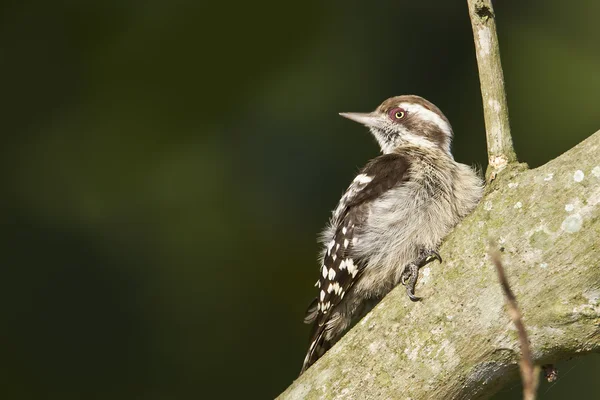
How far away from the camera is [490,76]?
287 cm

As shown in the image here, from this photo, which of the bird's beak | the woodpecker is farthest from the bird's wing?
the bird's beak

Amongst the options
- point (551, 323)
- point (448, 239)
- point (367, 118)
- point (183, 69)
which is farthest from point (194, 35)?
point (551, 323)

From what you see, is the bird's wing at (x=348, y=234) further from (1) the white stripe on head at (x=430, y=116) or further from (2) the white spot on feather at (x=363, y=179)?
(1) the white stripe on head at (x=430, y=116)

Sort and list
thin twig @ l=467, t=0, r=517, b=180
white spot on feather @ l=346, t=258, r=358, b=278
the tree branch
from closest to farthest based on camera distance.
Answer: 1. the tree branch
2. thin twig @ l=467, t=0, r=517, b=180
3. white spot on feather @ l=346, t=258, r=358, b=278

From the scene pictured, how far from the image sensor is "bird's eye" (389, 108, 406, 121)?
421 cm

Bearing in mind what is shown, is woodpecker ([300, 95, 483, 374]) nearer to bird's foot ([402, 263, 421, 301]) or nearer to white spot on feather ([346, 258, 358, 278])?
white spot on feather ([346, 258, 358, 278])

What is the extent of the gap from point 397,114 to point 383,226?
1.10m

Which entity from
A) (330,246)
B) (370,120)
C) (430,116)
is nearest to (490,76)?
(330,246)

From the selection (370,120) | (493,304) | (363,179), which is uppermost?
(370,120)

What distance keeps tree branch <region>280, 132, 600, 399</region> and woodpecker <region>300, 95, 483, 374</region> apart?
0.47 meters

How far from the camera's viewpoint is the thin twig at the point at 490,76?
2.79 metres

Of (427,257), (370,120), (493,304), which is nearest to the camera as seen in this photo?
(493,304)

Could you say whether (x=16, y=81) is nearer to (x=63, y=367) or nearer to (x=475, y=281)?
(x=63, y=367)

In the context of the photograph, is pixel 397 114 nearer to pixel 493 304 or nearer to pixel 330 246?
A: pixel 330 246
